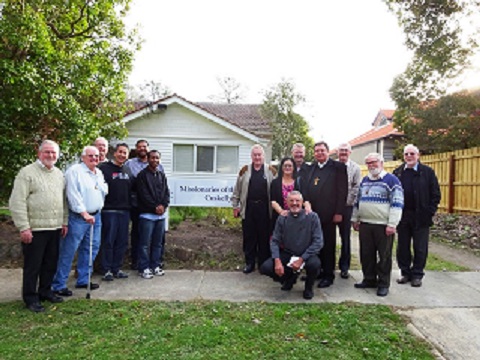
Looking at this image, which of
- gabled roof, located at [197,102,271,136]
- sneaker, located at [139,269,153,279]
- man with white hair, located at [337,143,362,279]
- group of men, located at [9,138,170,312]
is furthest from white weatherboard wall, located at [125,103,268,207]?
man with white hair, located at [337,143,362,279]

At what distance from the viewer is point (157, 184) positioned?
19.0 ft

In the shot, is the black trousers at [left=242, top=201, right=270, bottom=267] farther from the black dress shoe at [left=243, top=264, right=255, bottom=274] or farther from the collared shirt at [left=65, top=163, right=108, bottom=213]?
the collared shirt at [left=65, top=163, right=108, bottom=213]

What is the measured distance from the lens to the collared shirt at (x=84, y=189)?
189 inches

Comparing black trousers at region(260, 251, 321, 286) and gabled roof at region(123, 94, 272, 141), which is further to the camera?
gabled roof at region(123, 94, 272, 141)

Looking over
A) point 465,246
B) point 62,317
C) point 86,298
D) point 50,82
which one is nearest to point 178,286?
point 86,298

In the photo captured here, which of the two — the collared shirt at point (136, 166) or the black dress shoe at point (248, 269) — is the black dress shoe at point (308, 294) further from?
the collared shirt at point (136, 166)

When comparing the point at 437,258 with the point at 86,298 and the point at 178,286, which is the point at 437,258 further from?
the point at 86,298

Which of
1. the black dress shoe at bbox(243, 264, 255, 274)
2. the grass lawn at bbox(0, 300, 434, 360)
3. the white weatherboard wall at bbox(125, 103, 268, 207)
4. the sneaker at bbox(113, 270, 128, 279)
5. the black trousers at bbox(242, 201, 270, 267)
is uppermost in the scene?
the white weatherboard wall at bbox(125, 103, 268, 207)

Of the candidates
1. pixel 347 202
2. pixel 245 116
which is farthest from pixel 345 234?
pixel 245 116

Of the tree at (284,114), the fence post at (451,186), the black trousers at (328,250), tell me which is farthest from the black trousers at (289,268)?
the tree at (284,114)

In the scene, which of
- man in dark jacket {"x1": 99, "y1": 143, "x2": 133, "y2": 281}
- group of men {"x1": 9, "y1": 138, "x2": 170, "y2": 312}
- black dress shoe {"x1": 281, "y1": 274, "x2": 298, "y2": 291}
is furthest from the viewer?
man in dark jacket {"x1": 99, "y1": 143, "x2": 133, "y2": 281}

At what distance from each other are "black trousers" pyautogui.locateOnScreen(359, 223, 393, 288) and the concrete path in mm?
218

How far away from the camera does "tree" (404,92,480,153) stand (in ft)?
47.6

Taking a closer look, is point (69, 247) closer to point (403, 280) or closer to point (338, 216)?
point (338, 216)
